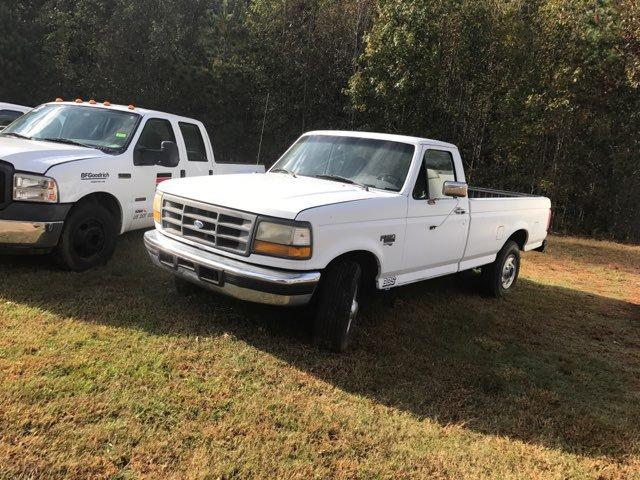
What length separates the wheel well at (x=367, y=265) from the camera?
182 inches

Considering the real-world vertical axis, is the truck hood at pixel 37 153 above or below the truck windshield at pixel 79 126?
below

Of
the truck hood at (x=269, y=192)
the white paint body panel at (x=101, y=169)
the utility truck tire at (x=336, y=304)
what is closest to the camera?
the truck hood at (x=269, y=192)

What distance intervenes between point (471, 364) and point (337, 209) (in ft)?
6.02

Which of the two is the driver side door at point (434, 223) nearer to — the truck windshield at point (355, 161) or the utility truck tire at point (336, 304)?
the truck windshield at point (355, 161)

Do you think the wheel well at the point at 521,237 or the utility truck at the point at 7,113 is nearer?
the wheel well at the point at 521,237

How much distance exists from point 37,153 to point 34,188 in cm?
39

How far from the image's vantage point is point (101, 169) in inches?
223

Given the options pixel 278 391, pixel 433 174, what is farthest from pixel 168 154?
pixel 278 391

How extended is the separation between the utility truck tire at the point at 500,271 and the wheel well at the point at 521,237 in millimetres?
139

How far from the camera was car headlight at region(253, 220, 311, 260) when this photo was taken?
3977mm

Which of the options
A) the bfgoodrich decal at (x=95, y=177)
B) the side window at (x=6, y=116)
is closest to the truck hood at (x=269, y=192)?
the bfgoodrich decal at (x=95, y=177)

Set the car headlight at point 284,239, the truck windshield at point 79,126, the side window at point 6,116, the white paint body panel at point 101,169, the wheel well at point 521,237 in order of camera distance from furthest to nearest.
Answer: the side window at point 6,116 → the wheel well at point 521,237 → the truck windshield at point 79,126 → the white paint body panel at point 101,169 → the car headlight at point 284,239

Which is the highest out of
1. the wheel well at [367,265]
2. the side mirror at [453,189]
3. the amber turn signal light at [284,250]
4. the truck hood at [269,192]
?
the side mirror at [453,189]

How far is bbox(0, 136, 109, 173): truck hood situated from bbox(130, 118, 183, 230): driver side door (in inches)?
19.1
